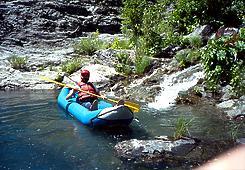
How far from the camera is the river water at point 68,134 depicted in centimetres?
594

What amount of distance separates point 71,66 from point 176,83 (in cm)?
448

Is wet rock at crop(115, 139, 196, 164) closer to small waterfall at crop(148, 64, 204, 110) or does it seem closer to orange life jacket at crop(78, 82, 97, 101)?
orange life jacket at crop(78, 82, 97, 101)

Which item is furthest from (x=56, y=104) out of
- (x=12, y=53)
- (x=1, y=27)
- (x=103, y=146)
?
(x=1, y=27)

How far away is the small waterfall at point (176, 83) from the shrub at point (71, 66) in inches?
154

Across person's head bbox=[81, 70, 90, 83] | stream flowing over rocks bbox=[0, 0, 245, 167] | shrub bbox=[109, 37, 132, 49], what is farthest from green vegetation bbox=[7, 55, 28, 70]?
person's head bbox=[81, 70, 90, 83]

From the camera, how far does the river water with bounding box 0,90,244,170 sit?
5.94m

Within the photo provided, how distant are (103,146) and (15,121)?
2.91 m

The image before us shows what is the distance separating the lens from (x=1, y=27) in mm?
18797

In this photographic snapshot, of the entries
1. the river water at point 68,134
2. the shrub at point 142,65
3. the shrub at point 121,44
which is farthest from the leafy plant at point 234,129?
the shrub at point 121,44

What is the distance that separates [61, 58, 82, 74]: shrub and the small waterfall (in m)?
3.92

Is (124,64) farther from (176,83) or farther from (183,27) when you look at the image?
(183,27)

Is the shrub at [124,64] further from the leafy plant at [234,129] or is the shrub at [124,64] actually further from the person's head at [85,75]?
the leafy plant at [234,129]

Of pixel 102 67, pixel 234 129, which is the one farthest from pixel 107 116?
pixel 102 67

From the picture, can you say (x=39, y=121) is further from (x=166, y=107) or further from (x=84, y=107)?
(x=166, y=107)
